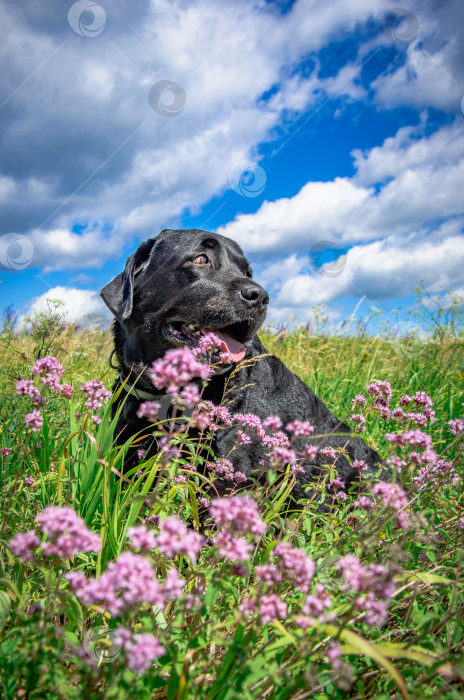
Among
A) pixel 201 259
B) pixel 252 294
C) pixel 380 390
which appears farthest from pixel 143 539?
pixel 201 259

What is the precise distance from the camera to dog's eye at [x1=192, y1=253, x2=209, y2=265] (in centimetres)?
375

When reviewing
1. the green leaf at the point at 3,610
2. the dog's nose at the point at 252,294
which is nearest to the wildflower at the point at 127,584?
the green leaf at the point at 3,610

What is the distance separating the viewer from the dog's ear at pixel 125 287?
353cm

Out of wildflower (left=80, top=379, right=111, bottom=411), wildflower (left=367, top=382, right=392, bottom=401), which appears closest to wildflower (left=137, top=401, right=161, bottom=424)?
wildflower (left=80, top=379, right=111, bottom=411)

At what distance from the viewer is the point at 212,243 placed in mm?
3854

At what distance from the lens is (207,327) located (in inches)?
136

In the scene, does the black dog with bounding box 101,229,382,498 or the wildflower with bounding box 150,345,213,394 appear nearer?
the wildflower with bounding box 150,345,213,394

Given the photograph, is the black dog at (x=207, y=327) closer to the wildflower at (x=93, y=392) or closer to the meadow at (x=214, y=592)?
the meadow at (x=214, y=592)

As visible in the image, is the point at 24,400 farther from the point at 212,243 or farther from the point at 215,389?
the point at 212,243

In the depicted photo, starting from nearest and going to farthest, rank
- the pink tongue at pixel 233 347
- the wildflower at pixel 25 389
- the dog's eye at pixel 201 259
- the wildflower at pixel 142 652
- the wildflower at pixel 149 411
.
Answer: the wildflower at pixel 142 652, the wildflower at pixel 149 411, the wildflower at pixel 25 389, the pink tongue at pixel 233 347, the dog's eye at pixel 201 259

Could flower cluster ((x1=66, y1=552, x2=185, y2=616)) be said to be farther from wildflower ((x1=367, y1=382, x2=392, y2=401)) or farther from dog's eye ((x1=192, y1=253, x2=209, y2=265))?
dog's eye ((x1=192, y1=253, x2=209, y2=265))

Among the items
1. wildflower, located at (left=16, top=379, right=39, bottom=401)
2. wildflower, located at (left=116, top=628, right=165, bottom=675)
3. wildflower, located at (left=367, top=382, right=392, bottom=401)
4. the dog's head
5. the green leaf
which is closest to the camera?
wildflower, located at (left=116, top=628, right=165, bottom=675)

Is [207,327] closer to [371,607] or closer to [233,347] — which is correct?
[233,347]

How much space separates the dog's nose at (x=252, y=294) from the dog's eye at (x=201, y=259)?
0.50 meters
